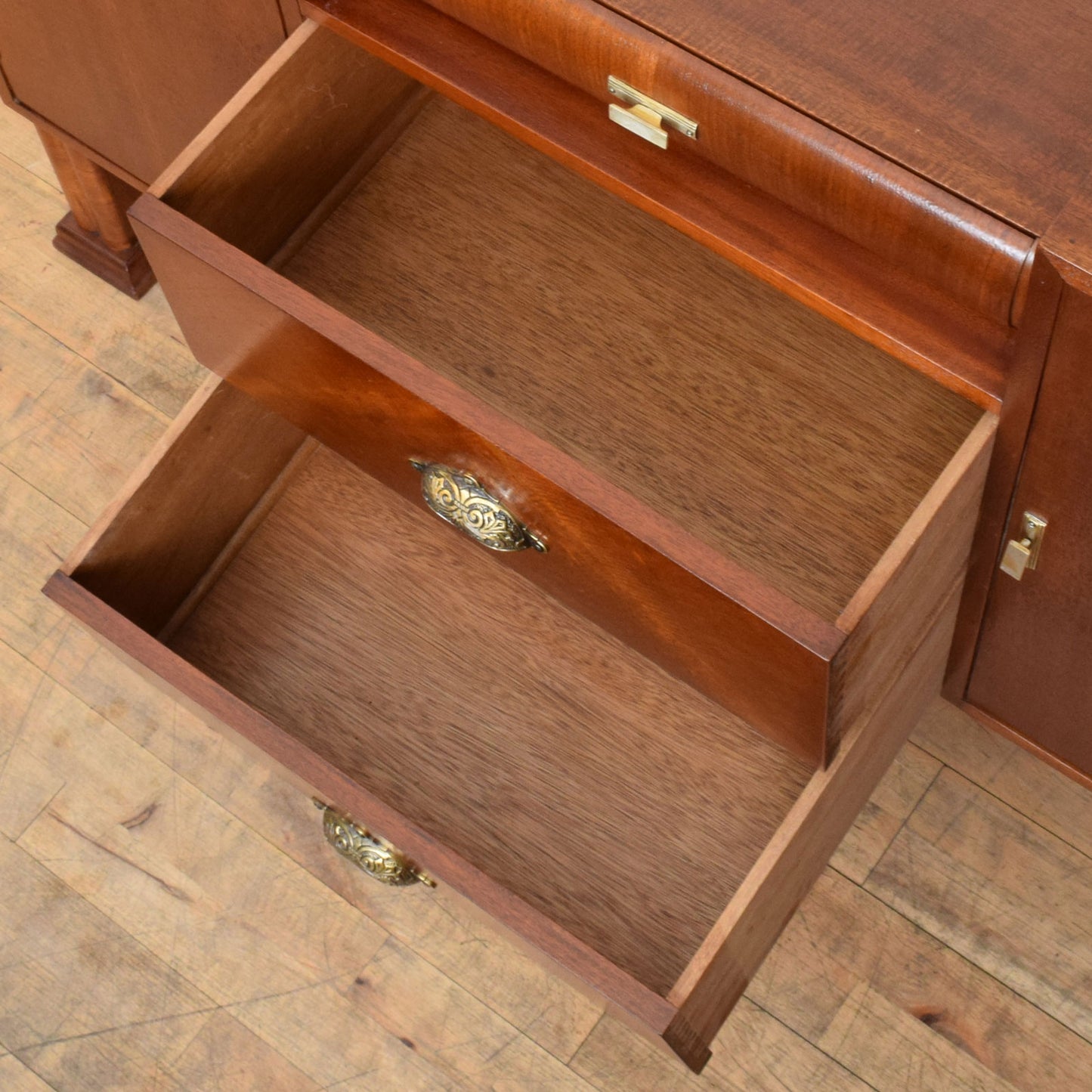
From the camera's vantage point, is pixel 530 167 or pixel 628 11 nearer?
pixel 628 11

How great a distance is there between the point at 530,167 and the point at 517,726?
34 cm

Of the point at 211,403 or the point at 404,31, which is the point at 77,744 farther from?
the point at 404,31

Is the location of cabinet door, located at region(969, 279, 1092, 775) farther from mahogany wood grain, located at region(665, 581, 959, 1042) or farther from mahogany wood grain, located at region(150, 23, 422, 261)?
mahogany wood grain, located at region(150, 23, 422, 261)

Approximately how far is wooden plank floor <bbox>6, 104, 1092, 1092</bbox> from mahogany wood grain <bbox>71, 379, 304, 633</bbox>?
23 centimetres

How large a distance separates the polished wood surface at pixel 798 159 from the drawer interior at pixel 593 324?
19cm

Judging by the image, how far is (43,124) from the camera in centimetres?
119

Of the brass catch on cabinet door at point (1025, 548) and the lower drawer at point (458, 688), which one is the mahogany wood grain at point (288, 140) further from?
the brass catch on cabinet door at point (1025, 548)

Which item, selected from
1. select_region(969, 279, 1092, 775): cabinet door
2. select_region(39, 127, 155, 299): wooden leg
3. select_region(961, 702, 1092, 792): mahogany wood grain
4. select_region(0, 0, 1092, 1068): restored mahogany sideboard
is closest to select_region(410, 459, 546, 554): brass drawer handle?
select_region(0, 0, 1092, 1068): restored mahogany sideboard

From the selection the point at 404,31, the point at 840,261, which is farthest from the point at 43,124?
the point at 840,261

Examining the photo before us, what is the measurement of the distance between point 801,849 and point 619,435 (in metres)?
0.25

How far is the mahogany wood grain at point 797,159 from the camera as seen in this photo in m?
0.65

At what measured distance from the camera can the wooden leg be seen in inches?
51.1

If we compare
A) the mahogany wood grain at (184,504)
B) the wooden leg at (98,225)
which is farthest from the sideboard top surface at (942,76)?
the wooden leg at (98,225)

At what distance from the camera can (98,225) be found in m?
1.36
